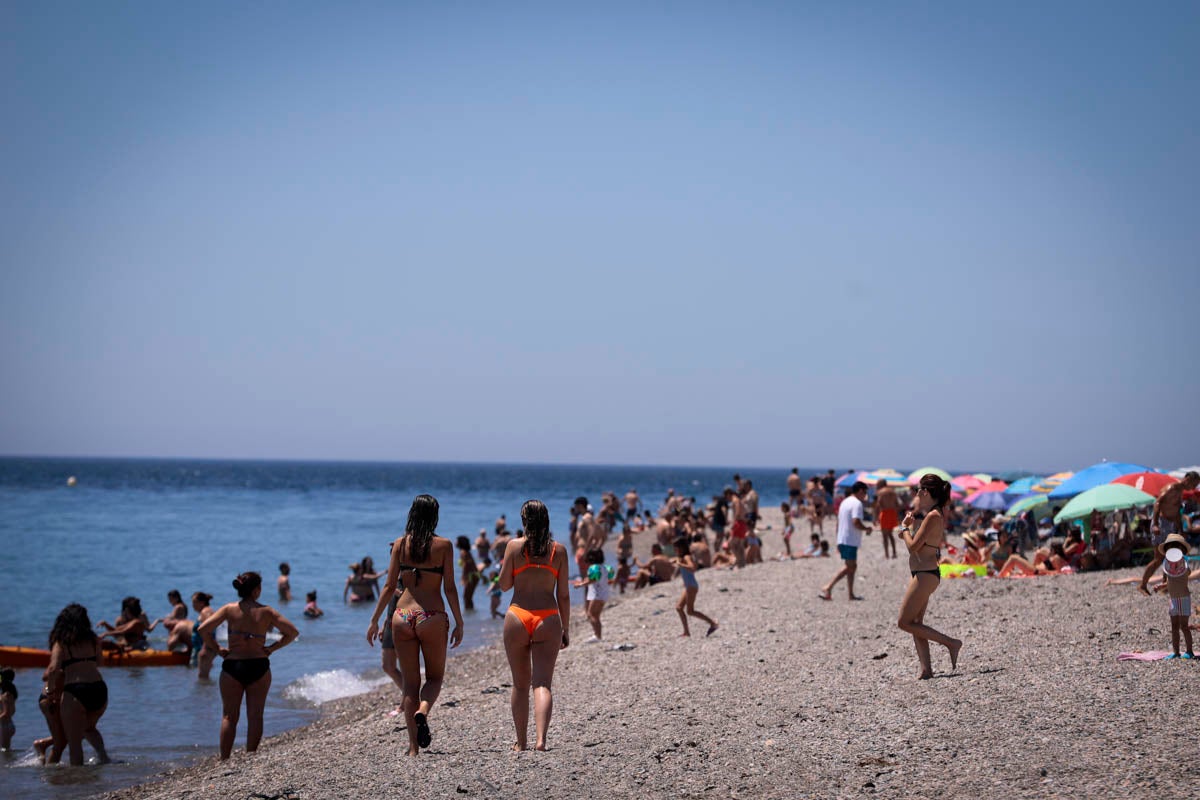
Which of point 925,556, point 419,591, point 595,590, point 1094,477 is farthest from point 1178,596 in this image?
point 1094,477

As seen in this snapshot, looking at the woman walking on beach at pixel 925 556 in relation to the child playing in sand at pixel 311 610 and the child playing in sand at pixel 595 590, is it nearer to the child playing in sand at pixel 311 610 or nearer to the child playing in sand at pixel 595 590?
the child playing in sand at pixel 595 590

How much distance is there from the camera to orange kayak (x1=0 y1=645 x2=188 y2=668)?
526 inches

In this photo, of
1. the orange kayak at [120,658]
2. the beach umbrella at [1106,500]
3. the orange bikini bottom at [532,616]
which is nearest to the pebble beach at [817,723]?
the orange bikini bottom at [532,616]

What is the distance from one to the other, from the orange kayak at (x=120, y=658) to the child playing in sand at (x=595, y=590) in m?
5.89

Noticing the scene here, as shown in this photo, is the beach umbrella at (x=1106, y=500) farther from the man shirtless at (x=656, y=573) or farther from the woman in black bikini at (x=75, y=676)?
the woman in black bikini at (x=75, y=676)

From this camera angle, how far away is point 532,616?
5867mm

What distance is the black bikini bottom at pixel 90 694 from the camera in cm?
845

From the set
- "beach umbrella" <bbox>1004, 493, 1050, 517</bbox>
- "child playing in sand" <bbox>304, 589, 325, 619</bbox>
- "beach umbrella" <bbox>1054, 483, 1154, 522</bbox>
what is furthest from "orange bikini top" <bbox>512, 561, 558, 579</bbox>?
"beach umbrella" <bbox>1004, 493, 1050, 517</bbox>

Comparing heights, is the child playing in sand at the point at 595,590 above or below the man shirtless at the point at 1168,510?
below

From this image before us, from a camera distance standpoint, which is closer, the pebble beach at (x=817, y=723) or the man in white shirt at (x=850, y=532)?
the pebble beach at (x=817, y=723)

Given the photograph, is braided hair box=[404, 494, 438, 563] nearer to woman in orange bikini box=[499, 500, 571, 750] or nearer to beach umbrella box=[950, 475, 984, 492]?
woman in orange bikini box=[499, 500, 571, 750]

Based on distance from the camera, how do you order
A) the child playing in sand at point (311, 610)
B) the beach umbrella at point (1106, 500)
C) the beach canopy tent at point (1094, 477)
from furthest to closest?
the child playing in sand at point (311, 610), the beach canopy tent at point (1094, 477), the beach umbrella at point (1106, 500)

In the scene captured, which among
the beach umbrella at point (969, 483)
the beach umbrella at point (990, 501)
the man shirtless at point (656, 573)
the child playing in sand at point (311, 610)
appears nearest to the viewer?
the man shirtless at point (656, 573)

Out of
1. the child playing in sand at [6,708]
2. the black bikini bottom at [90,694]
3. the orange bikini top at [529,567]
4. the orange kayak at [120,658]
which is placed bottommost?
the orange kayak at [120,658]
